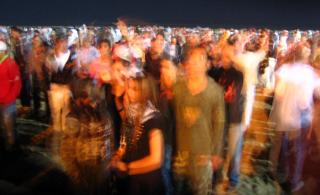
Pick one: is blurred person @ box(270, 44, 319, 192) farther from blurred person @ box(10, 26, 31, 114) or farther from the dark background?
blurred person @ box(10, 26, 31, 114)

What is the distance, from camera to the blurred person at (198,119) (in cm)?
282

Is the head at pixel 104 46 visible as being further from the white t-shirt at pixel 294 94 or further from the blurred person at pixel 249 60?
the white t-shirt at pixel 294 94

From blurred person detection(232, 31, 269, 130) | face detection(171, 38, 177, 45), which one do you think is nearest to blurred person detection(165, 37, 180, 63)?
face detection(171, 38, 177, 45)

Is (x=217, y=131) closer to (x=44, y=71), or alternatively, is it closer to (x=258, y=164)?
(x=258, y=164)

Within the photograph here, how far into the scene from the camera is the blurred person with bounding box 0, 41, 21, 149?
3.86m

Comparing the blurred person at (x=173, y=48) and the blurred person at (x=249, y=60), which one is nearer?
the blurred person at (x=249, y=60)

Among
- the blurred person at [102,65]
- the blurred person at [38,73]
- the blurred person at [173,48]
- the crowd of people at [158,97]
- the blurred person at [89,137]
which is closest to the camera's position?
the crowd of people at [158,97]

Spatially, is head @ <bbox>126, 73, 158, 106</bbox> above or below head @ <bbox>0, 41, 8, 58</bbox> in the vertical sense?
below

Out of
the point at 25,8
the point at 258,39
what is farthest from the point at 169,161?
the point at 25,8

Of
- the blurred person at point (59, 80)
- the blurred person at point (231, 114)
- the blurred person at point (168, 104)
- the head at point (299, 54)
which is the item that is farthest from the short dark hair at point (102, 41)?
the head at point (299, 54)

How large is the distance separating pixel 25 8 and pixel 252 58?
7.25ft

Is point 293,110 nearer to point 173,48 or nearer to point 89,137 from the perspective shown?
point 173,48

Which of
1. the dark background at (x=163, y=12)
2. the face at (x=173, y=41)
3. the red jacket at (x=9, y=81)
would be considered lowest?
the red jacket at (x=9, y=81)

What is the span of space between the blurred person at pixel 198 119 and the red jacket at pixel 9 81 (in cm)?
189
